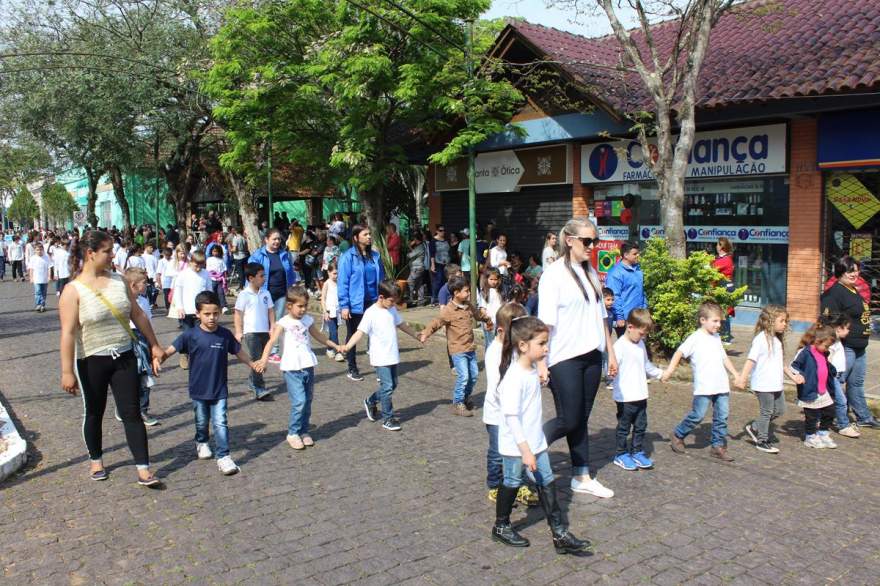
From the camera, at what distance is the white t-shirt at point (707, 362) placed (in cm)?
629

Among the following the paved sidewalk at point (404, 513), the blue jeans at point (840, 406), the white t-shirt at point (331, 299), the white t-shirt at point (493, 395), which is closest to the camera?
the paved sidewalk at point (404, 513)

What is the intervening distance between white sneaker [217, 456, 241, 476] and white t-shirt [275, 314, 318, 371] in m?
0.91

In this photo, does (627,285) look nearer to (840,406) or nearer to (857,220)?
(840,406)

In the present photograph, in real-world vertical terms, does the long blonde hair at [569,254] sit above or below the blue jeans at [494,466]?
above

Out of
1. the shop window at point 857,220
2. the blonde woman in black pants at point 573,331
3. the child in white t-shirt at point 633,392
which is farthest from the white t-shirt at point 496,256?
the blonde woman in black pants at point 573,331

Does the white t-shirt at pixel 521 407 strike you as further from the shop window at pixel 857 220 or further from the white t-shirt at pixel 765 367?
the shop window at pixel 857 220

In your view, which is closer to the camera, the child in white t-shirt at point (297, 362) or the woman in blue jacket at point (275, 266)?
the child in white t-shirt at point (297, 362)

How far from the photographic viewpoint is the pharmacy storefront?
12758 millimetres

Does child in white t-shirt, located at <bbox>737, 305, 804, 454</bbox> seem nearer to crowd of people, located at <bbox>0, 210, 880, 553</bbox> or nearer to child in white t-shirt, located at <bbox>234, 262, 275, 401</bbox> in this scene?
crowd of people, located at <bbox>0, 210, 880, 553</bbox>

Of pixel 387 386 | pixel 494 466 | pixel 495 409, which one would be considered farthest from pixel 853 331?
pixel 387 386

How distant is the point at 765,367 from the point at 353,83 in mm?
9349

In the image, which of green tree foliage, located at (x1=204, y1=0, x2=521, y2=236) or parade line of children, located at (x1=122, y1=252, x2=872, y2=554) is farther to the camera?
green tree foliage, located at (x1=204, y1=0, x2=521, y2=236)

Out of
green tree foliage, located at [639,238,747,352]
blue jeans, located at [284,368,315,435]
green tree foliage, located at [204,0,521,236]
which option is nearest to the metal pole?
green tree foliage, located at [204,0,521,236]

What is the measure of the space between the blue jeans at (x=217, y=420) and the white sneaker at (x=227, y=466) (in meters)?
0.05
